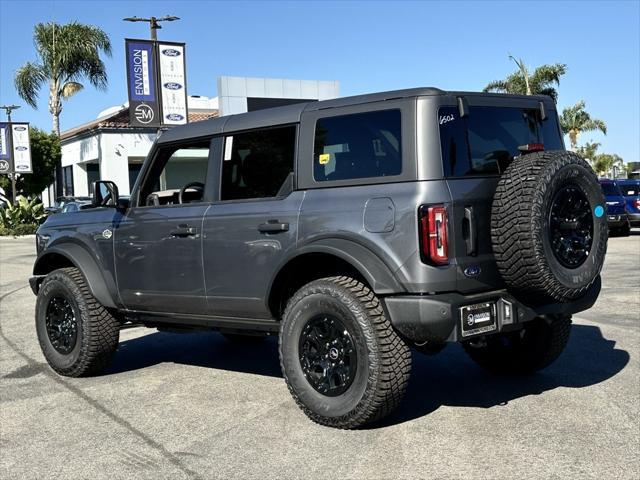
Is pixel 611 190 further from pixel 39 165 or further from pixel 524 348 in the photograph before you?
pixel 39 165

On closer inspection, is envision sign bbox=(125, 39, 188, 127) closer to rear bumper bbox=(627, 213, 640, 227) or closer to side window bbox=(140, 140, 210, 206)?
rear bumper bbox=(627, 213, 640, 227)

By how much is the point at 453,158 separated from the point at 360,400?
1.56 metres

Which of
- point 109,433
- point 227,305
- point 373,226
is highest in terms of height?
point 373,226

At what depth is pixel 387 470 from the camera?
3920mm

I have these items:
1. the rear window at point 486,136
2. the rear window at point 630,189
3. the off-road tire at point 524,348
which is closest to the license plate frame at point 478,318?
the rear window at point 486,136

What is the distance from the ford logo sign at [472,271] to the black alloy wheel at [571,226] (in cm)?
46

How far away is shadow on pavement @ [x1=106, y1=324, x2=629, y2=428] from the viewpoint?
208 inches

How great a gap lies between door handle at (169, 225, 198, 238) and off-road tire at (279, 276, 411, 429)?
1.10 meters

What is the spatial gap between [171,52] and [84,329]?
57.0ft

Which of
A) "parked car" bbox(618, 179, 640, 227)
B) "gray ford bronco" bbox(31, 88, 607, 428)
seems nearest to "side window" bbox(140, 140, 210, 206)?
"gray ford bronco" bbox(31, 88, 607, 428)

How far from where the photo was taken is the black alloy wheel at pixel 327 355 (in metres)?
4.56

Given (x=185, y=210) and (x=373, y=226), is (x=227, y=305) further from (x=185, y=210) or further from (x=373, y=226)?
(x=373, y=226)

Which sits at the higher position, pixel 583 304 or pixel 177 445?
pixel 583 304

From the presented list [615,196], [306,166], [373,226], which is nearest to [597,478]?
[373,226]
